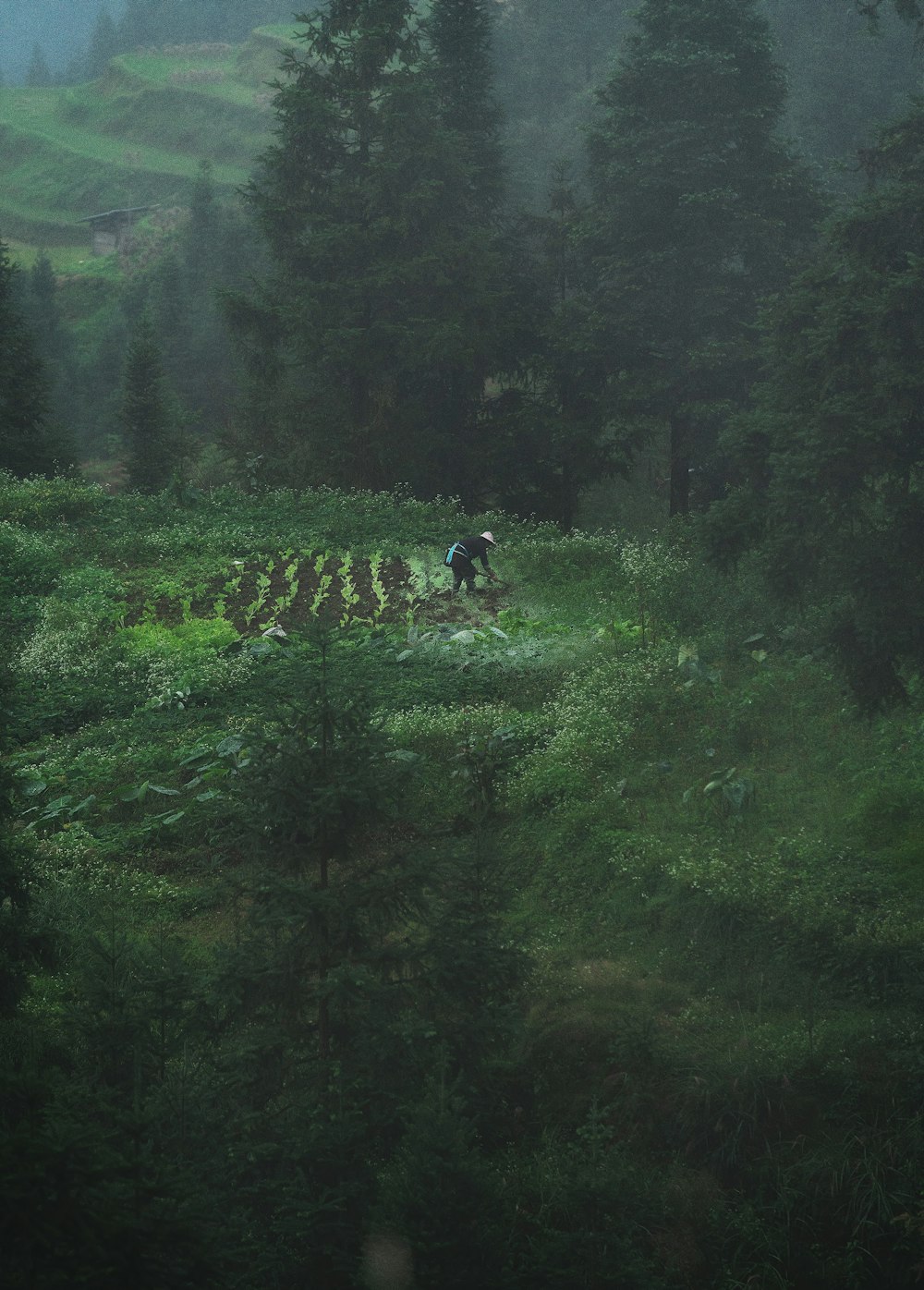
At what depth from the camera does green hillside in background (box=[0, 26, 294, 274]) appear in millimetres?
73312

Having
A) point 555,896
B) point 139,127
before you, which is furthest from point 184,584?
point 139,127

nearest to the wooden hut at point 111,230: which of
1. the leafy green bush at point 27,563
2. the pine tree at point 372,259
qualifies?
the pine tree at point 372,259

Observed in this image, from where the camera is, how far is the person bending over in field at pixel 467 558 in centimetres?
1734

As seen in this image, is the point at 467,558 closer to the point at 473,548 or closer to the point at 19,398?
the point at 473,548

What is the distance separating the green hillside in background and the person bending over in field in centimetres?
5802

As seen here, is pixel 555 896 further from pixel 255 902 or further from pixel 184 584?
pixel 184 584

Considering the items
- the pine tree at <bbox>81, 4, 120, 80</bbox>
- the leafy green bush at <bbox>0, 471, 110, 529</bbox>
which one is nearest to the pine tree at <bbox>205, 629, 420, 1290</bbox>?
the leafy green bush at <bbox>0, 471, 110, 529</bbox>

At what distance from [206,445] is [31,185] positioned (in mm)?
40917

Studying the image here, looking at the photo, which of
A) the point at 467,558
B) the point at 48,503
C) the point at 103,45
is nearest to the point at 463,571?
the point at 467,558

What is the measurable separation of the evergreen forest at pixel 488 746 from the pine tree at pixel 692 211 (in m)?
0.11

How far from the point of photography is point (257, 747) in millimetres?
6555

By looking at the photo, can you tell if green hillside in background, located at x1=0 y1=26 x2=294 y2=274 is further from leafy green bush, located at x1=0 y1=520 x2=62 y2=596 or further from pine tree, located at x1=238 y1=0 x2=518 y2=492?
leafy green bush, located at x1=0 y1=520 x2=62 y2=596

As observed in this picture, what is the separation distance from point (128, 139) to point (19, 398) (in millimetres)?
63198

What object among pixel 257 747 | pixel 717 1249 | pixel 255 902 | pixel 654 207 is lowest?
pixel 717 1249
